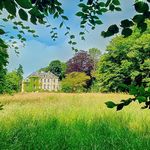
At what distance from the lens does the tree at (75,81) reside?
6581 centimetres

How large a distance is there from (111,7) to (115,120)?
6.49 m

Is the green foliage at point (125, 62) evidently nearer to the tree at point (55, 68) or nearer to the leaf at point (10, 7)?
the leaf at point (10, 7)

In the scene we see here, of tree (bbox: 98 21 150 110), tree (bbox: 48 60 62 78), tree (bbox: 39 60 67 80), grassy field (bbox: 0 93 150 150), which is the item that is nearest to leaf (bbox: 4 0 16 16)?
grassy field (bbox: 0 93 150 150)

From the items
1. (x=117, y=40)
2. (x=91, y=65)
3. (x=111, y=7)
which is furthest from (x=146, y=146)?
(x=91, y=65)

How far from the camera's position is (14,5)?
3.83 ft

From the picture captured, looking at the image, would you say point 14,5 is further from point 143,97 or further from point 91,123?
point 91,123

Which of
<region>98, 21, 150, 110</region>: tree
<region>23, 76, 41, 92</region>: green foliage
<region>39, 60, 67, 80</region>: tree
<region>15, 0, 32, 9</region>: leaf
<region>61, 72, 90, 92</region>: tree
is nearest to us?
<region>15, 0, 32, 9</region>: leaf

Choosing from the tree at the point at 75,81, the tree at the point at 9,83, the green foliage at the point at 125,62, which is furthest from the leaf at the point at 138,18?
the tree at the point at 75,81

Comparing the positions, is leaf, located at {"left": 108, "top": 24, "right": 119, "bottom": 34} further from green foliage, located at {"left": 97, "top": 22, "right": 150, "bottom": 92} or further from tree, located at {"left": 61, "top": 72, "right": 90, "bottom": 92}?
tree, located at {"left": 61, "top": 72, "right": 90, "bottom": 92}

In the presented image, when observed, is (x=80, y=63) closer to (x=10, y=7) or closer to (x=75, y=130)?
(x=75, y=130)

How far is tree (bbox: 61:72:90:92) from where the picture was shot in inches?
2591

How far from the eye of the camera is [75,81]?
6594 cm

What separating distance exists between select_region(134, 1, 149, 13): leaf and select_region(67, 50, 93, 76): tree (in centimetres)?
6991

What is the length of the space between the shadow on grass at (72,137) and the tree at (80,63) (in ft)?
210
